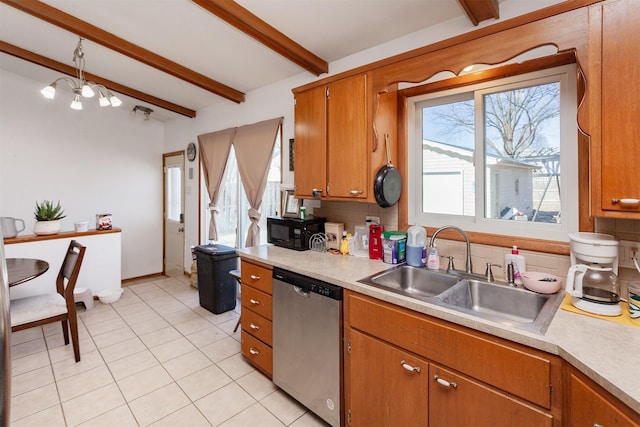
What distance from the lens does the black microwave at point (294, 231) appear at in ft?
8.23

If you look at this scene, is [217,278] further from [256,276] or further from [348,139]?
[348,139]

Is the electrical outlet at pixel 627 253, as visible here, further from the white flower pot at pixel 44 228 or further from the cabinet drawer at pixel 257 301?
the white flower pot at pixel 44 228

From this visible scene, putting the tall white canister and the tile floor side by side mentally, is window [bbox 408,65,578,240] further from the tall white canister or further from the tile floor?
the tile floor

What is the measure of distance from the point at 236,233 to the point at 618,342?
370 centimetres

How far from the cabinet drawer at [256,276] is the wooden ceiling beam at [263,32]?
1702 mm

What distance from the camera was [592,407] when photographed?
3.23ft

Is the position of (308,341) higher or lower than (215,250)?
lower

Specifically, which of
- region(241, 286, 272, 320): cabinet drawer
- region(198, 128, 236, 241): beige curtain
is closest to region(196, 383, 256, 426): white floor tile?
region(241, 286, 272, 320): cabinet drawer

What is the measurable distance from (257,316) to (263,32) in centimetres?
210

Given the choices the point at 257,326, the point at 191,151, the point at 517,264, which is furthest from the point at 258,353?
the point at 191,151

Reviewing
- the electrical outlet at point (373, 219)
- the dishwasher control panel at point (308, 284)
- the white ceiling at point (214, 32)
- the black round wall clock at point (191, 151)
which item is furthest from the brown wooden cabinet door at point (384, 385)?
the black round wall clock at point (191, 151)

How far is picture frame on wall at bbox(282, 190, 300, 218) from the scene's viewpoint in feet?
8.98

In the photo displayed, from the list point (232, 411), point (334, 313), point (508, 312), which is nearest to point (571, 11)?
point (508, 312)

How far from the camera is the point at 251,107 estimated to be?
11.7 feet
